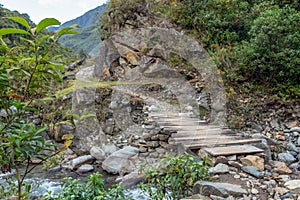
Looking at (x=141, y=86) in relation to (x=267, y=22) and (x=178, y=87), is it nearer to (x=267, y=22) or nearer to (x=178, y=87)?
(x=178, y=87)

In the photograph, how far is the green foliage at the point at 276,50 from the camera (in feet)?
12.9

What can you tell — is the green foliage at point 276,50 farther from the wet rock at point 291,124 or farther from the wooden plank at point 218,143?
the wooden plank at point 218,143

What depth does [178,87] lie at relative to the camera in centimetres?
577

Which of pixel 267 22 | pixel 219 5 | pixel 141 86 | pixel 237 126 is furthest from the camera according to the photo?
pixel 141 86

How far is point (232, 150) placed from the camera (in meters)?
2.63

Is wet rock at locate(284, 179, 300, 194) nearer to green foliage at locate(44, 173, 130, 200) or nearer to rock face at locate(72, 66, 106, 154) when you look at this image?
green foliage at locate(44, 173, 130, 200)

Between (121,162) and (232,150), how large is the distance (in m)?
2.04


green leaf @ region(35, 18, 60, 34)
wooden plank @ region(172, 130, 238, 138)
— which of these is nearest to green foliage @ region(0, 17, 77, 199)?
green leaf @ region(35, 18, 60, 34)

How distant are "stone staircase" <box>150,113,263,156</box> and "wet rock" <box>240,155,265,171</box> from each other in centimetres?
13

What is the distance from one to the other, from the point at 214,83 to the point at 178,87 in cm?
135

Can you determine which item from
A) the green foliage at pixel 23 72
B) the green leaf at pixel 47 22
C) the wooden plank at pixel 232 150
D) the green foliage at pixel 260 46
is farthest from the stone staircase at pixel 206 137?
the green leaf at pixel 47 22

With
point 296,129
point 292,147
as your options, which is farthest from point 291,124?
point 292,147

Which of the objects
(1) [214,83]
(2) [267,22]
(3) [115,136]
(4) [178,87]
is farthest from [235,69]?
(3) [115,136]

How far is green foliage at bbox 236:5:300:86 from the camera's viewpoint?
3.92 meters
